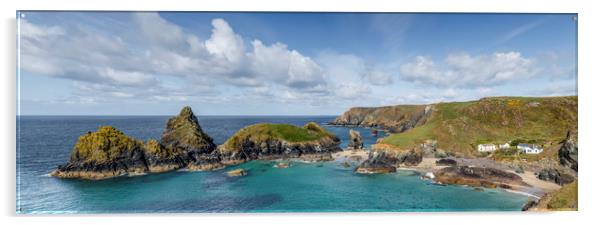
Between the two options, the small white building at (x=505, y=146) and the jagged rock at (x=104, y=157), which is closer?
the small white building at (x=505, y=146)

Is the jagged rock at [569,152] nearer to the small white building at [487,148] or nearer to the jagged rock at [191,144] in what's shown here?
the small white building at [487,148]

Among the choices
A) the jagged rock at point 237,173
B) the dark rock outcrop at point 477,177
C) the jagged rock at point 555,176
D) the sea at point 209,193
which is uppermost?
the jagged rock at point 555,176

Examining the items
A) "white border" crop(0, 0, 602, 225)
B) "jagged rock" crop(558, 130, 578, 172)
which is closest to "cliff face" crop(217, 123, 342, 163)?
"white border" crop(0, 0, 602, 225)

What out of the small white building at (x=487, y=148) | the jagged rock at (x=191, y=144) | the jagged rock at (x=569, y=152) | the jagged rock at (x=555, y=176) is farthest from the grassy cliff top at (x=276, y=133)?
the jagged rock at (x=569, y=152)

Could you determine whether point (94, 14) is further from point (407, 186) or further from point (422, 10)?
point (407, 186)

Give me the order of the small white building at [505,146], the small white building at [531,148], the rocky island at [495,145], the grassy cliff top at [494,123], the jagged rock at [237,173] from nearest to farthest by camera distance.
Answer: the rocky island at [495,145] < the grassy cliff top at [494,123] < the small white building at [531,148] < the small white building at [505,146] < the jagged rock at [237,173]

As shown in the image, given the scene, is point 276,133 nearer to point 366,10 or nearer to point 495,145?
point 366,10
